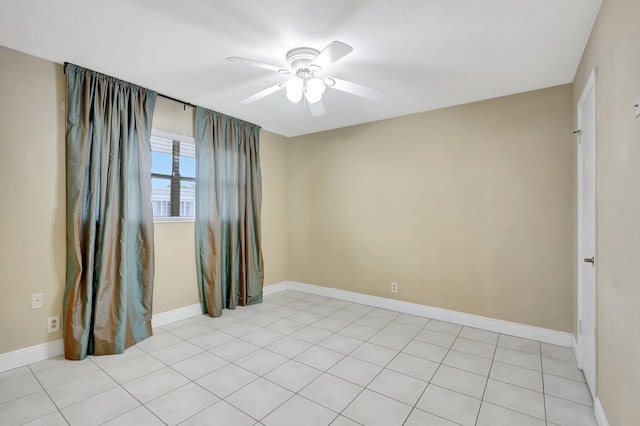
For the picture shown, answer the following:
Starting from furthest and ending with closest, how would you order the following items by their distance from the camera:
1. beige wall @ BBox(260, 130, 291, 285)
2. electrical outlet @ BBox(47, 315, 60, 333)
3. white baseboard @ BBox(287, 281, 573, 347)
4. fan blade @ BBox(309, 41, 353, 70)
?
beige wall @ BBox(260, 130, 291, 285)
white baseboard @ BBox(287, 281, 573, 347)
electrical outlet @ BBox(47, 315, 60, 333)
fan blade @ BBox(309, 41, 353, 70)

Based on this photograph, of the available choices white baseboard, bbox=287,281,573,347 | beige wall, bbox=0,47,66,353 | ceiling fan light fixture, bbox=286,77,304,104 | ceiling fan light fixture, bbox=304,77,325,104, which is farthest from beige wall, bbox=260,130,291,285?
beige wall, bbox=0,47,66,353

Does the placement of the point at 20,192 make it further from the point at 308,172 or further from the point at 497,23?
the point at 497,23

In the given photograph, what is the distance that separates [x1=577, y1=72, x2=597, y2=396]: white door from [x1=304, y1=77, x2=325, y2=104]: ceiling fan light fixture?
1.87 metres

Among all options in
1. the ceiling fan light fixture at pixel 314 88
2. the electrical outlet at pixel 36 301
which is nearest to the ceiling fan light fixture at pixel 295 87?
the ceiling fan light fixture at pixel 314 88

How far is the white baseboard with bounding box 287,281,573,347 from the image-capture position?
2.94 metres


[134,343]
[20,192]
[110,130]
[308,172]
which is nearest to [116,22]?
[110,130]

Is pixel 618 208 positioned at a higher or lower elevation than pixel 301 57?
lower

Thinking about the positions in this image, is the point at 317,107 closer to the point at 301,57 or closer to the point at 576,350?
the point at 301,57

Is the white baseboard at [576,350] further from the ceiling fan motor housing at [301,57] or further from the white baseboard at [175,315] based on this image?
the white baseboard at [175,315]

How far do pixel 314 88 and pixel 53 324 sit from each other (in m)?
3.06

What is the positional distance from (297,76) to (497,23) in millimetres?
1483

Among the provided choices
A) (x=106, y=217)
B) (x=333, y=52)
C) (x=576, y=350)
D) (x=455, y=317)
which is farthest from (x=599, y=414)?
(x=106, y=217)

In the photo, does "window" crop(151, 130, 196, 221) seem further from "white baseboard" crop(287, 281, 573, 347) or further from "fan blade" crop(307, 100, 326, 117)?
"white baseboard" crop(287, 281, 573, 347)

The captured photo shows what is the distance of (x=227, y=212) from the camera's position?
3.97 meters
